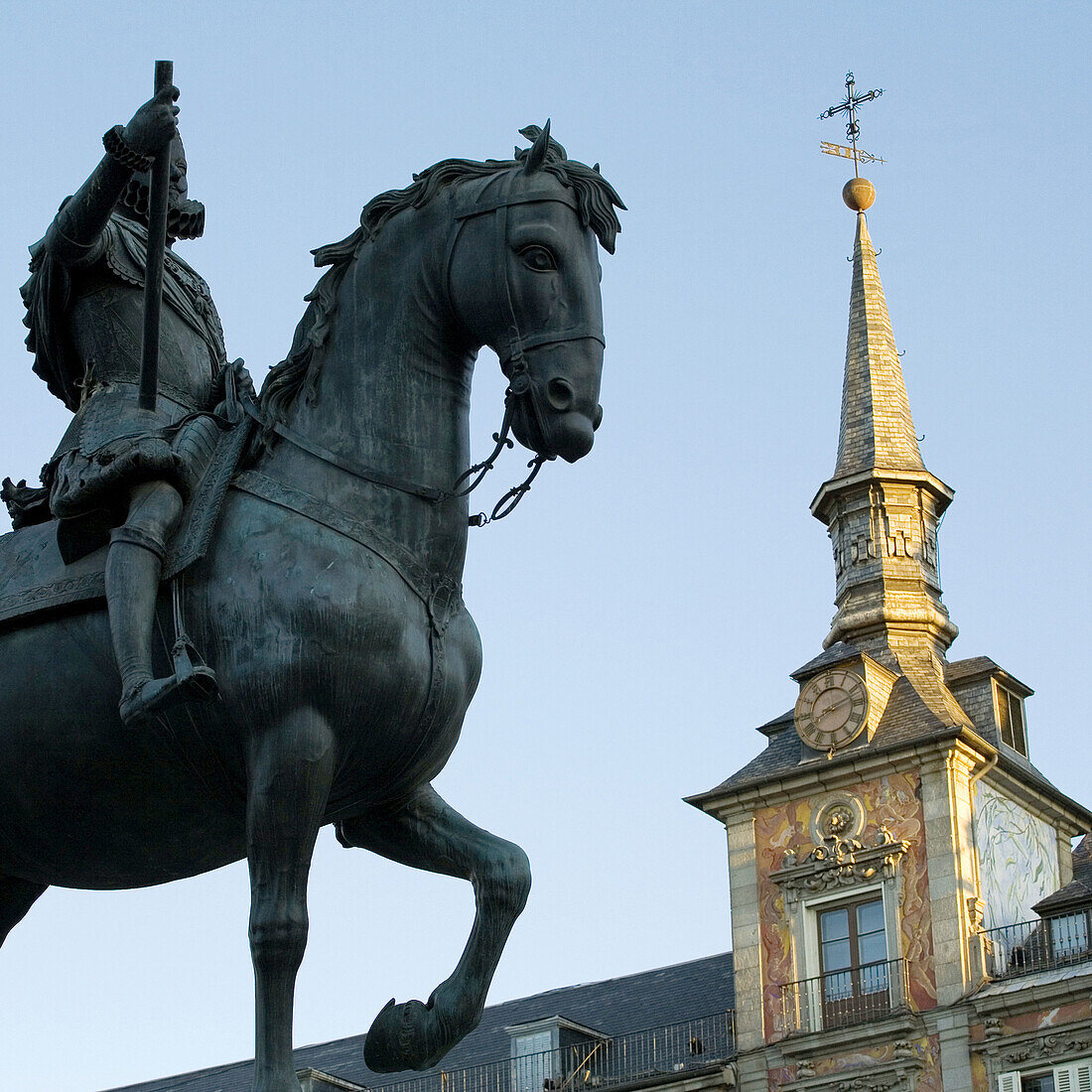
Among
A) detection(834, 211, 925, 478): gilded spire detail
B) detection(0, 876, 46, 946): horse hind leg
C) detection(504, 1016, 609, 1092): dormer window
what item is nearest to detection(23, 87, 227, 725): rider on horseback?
detection(0, 876, 46, 946): horse hind leg

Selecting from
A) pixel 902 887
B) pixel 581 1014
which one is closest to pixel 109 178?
pixel 902 887

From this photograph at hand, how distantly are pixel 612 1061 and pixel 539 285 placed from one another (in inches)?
1502

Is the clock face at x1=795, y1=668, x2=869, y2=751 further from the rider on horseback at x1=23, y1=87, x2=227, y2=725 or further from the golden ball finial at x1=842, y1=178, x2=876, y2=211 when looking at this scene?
the rider on horseback at x1=23, y1=87, x2=227, y2=725

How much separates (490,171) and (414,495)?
1.04m

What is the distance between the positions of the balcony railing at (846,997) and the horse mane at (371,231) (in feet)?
112

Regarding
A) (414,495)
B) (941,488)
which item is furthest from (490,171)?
(941,488)

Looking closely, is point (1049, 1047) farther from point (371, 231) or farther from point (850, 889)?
point (371, 231)

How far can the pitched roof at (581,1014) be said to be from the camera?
46.4 m

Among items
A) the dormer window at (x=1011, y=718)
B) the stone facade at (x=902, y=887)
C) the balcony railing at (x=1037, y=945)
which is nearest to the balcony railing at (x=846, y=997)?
the stone facade at (x=902, y=887)

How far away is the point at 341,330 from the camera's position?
7.94 meters

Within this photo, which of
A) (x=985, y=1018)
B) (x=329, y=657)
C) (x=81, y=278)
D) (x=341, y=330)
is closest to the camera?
(x=329, y=657)

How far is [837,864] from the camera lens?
4231 centimetres

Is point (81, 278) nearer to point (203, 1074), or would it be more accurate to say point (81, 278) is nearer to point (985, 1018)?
point (985, 1018)

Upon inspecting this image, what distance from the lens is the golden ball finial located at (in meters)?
57.8
